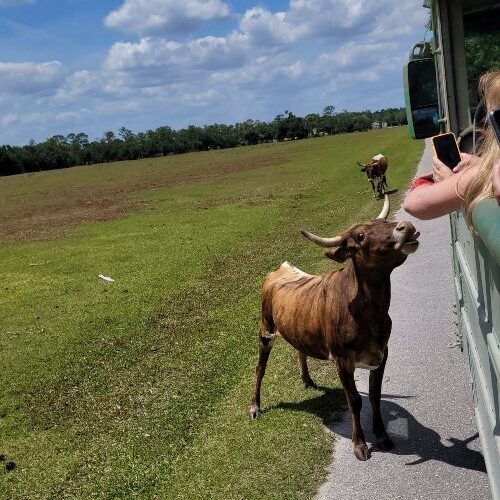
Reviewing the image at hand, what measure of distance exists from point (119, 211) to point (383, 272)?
23274 mm

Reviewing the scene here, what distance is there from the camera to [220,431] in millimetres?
5922

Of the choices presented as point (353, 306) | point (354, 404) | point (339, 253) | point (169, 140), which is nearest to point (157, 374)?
point (354, 404)

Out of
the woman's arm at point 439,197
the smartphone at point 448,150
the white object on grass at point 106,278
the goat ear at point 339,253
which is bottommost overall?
the white object on grass at point 106,278

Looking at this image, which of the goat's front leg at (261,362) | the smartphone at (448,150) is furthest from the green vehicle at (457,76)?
the goat's front leg at (261,362)

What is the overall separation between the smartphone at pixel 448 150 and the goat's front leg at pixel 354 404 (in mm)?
2196

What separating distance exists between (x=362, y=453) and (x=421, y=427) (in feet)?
2.35

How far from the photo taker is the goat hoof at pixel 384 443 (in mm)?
5230

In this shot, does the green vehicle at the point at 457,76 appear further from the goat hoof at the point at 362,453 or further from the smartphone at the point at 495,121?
the smartphone at the point at 495,121

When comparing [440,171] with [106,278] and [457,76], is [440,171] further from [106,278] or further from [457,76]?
[106,278]

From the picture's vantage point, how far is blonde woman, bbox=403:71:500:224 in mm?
2359

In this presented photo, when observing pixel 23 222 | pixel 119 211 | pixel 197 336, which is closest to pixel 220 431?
pixel 197 336

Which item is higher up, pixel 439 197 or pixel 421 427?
pixel 439 197

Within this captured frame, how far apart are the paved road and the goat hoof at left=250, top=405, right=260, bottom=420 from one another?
776mm

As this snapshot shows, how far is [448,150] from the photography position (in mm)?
3285
